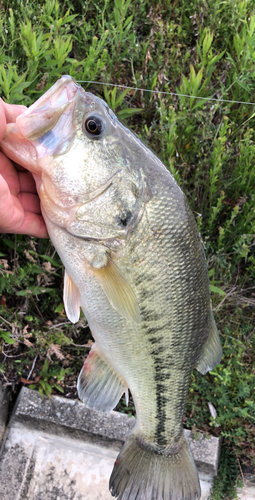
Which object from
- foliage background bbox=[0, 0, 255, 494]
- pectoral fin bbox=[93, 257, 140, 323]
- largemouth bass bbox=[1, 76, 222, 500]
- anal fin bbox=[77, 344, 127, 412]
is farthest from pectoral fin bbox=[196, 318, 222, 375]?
foliage background bbox=[0, 0, 255, 494]

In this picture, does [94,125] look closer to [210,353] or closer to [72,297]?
[72,297]

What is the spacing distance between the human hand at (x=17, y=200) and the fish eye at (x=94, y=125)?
0.48 m

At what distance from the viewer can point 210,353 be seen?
6.34 feet

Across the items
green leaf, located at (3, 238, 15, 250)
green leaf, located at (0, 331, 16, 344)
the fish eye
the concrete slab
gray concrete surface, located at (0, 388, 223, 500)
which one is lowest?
the concrete slab

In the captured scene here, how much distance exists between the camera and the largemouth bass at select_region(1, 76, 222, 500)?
147cm

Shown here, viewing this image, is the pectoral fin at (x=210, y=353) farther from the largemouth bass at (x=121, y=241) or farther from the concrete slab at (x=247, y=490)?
the concrete slab at (x=247, y=490)

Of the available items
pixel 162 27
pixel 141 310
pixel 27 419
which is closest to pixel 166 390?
pixel 141 310

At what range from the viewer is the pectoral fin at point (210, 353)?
192 centimetres

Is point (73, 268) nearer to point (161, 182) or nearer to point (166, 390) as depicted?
point (161, 182)

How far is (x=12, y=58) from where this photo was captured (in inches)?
90.0

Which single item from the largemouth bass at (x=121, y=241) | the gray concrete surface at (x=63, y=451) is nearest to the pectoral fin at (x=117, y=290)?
the largemouth bass at (x=121, y=241)

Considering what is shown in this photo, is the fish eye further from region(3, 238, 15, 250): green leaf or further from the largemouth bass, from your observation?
region(3, 238, 15, 250): green leaf

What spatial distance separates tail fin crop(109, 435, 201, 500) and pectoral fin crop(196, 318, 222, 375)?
540 mm

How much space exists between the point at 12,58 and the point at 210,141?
1.67 meters
